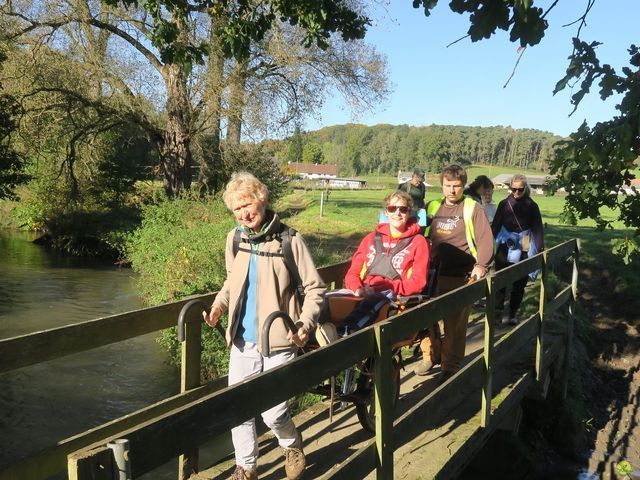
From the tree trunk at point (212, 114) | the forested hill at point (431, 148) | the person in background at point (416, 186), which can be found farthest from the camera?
the forested hill at point (431, 148)

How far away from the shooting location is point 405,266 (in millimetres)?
4598

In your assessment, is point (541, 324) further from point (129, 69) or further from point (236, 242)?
point (129, 69)

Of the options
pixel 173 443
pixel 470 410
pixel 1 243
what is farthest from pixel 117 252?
pixel 173 443

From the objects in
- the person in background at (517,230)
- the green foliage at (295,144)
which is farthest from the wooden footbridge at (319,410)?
the green foliage at (295,144)

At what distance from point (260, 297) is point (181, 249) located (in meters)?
10.1

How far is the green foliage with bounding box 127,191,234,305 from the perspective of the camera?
11.9 m

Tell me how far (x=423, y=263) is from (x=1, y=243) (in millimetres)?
25036

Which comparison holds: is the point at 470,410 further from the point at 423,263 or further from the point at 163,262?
the point at 163,262

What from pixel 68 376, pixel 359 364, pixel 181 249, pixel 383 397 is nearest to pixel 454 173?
pixel 359 364

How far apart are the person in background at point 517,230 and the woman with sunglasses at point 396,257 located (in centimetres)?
299

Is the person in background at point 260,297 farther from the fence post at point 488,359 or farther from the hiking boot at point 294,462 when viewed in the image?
the fence post at point 488,359

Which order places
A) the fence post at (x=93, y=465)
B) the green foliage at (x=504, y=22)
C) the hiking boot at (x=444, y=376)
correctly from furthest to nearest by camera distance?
the hiking boot at (x=444, y=376), the green foliage at (x=504, y=22), the fence post at (x=93, y=465)

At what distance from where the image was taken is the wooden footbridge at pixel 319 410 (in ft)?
6.02

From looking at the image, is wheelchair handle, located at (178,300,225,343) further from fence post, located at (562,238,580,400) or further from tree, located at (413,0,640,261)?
fence post, located at (562,238,580,400)
